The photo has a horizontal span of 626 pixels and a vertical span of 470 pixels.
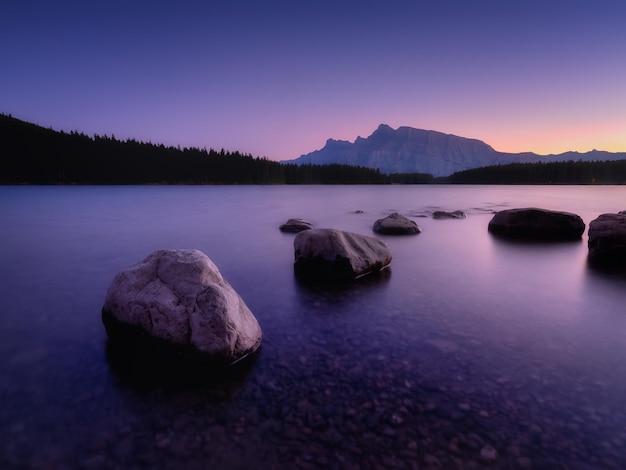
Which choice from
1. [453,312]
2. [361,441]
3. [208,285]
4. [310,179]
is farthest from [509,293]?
[310,179]

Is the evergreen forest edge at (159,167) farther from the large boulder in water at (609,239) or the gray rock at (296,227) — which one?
the large boulder in water at (609,239)

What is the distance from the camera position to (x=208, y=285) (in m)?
5.71

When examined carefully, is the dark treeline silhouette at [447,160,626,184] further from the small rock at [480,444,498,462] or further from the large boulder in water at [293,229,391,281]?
the small rock at [480,444,498,462]

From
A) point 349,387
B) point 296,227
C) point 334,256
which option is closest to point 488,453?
point 349,387

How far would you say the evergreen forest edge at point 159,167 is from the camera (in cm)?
12225

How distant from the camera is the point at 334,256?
1006 cm

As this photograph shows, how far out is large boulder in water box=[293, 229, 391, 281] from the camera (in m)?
10.1

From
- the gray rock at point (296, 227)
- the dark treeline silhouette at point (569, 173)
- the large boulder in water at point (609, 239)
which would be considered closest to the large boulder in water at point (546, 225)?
the large boulder in water at point (609, 239)

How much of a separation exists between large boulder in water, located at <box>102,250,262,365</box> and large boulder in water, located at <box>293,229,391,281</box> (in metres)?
4.44

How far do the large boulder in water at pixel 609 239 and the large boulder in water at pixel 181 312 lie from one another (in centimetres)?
1455

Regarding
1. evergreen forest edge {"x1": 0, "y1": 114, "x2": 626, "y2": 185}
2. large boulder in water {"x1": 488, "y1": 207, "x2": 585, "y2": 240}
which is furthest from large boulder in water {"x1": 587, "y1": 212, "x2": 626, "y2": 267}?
evergreen forest edge {"x1": 0, "y1": 114, "x2": 626, "y2": 185}

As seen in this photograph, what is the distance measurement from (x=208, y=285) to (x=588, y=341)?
723cm

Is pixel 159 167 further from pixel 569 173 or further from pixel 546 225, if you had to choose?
pixel 569 173

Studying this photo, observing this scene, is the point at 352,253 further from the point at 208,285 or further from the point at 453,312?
the point at 208,285
